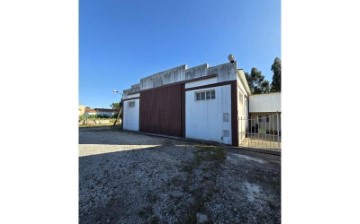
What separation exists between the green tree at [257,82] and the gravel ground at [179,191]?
20.8m

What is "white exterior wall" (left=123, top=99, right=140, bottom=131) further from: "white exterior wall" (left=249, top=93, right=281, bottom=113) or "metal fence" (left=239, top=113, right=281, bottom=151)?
"white exterior wall" (left=249, top=93, right=281, bottom=113)

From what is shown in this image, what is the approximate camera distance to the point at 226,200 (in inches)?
109

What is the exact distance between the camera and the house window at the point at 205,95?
833 centimetres

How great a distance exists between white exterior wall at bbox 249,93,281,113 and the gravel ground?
26.6ft

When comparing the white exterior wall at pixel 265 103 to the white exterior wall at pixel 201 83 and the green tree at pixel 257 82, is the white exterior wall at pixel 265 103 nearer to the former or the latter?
the white exterior wall at pixel 201 83

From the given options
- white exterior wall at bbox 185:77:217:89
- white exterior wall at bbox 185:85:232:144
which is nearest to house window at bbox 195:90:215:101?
white exterior wall at bbox 185:85:232:144

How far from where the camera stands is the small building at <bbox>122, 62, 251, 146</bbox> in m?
7.54

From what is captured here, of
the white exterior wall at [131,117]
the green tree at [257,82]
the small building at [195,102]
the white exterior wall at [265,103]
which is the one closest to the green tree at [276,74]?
the green tree at [257,82]

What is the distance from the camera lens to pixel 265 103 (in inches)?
487

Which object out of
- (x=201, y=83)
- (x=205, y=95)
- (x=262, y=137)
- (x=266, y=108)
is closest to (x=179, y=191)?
(x=205, y=95)

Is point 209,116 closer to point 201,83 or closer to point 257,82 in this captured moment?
point 201,83
